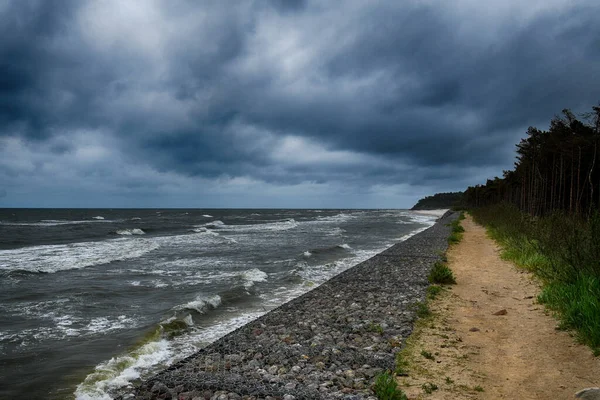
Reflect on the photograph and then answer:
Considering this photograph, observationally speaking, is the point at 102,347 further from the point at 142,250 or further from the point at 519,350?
the point at 142,250

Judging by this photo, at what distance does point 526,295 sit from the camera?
12.0 metres

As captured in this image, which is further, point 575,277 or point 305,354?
point 575,277

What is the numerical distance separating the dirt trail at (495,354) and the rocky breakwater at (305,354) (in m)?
0.65

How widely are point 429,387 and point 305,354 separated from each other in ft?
7.67

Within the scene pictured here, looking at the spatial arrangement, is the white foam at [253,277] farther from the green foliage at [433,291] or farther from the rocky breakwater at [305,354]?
the green foliage at [433,291]

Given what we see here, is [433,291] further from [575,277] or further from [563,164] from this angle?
[563,164]

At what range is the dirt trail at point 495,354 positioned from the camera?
237 inches

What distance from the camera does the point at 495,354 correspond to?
24.5 feet

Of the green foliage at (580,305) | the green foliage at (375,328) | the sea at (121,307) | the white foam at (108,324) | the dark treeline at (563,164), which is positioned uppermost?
the dark treeline at (563,164)

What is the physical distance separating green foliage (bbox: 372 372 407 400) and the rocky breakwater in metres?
0.14

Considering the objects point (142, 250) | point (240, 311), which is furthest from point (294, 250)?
point (240, 311)

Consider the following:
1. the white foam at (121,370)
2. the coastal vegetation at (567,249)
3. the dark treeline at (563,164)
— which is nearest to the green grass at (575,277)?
the coastal vegetation at (567,249)

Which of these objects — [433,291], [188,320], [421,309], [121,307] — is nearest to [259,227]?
[121,307]

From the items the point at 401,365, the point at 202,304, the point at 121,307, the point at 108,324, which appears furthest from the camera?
the point at 121,307
